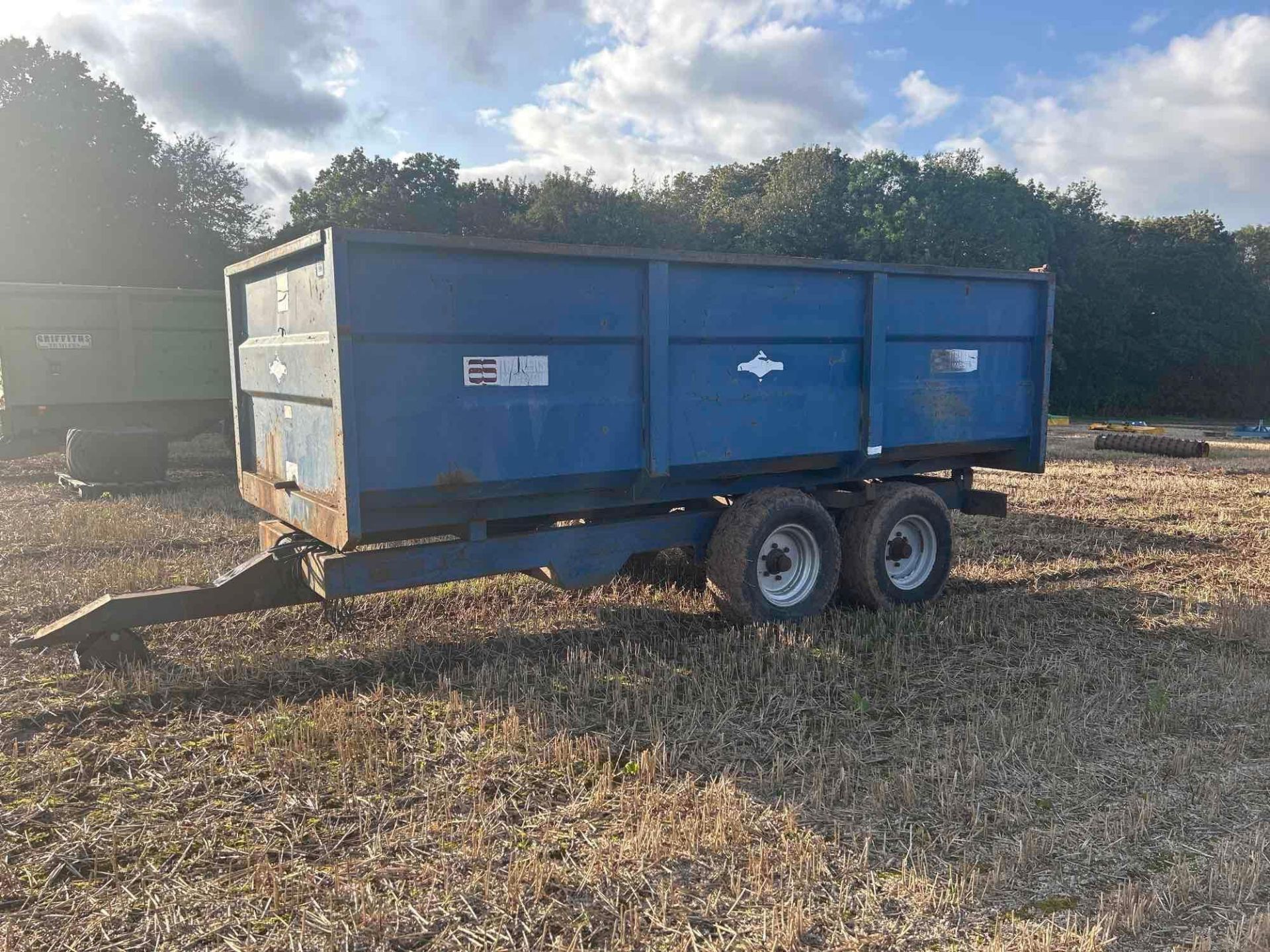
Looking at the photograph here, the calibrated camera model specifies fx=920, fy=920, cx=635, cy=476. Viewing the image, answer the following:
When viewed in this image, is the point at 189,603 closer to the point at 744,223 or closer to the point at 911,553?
the point at 911,553

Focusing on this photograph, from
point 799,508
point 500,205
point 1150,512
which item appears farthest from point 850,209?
point 799,508

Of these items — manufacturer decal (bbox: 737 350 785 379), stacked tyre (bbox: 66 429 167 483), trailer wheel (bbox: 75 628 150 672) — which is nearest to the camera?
trailer wheel (bbox: 75 628 150 672)

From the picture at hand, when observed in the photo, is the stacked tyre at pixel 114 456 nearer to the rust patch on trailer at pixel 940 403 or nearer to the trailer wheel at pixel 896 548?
the trailer wheel at pixel 896 548

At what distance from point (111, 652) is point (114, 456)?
24.0 ft

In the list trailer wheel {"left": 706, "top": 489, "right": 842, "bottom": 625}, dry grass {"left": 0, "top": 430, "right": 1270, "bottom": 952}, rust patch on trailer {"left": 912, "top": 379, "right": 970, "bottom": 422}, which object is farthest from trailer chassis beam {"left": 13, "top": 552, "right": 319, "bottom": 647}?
rust patch on trailer {"left": 912, "top": 379, "right": 970, "bottom": 422}

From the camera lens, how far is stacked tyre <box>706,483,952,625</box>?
5773mm

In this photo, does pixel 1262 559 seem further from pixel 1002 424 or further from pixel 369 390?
pixel 369 390

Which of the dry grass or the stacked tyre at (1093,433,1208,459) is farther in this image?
the stacked tyre at (1093,433,1208,459)

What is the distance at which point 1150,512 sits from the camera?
33.7 ft

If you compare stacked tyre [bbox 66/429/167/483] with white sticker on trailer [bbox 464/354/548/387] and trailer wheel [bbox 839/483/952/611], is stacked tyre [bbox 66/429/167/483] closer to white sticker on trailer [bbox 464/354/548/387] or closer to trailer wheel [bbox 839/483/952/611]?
white sticker on trailer [bbox 464/354/548/387]

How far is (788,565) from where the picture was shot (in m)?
6.08

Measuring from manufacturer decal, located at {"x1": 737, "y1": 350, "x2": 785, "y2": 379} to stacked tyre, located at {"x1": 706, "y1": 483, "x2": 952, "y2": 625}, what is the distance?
763 mm

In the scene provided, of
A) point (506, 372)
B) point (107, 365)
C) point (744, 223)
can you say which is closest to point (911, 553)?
point (506, 372)

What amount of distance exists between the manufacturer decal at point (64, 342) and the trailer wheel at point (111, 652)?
813 cm
